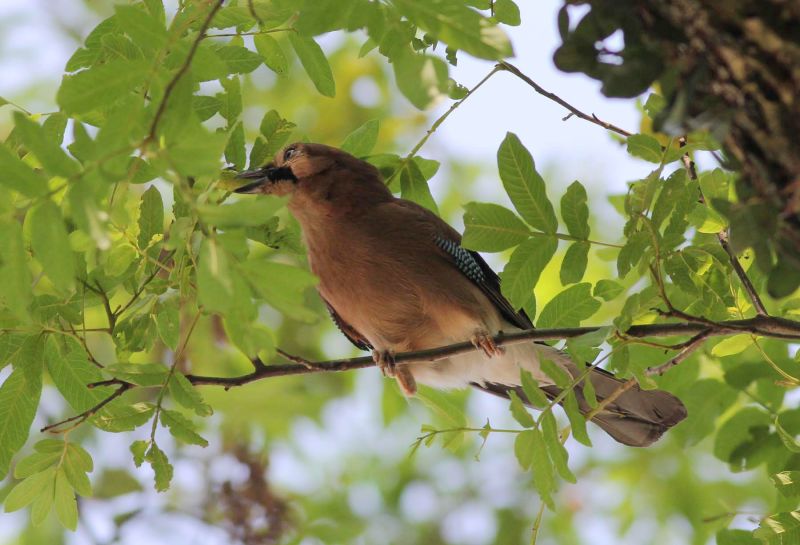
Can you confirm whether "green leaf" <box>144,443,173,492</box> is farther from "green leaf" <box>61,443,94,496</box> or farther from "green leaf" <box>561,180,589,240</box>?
"green leaf" <box>561,180,589,240</box>

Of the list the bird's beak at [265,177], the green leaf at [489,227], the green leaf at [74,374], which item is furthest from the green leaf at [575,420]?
the bird's beak at [265,177]

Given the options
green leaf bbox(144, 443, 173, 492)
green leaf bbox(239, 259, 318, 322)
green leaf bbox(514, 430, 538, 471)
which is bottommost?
green leaf bbox(144, 443, 173, 492)

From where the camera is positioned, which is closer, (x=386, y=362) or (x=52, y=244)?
(x=52, y=244)

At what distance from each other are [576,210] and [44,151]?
6.65 feet

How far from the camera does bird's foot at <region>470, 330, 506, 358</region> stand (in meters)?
5.16

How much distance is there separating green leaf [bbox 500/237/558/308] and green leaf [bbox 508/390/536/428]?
2.00 feet

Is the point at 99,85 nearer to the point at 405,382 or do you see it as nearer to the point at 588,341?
the point at 588,341

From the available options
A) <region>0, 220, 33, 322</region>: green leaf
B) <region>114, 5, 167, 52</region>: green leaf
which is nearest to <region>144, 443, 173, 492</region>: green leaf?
<region>0, 220, 33, 322</region>: green leaf

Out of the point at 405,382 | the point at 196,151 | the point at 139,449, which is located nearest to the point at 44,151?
the point at 196,151

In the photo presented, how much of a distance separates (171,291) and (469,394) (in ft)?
16.3

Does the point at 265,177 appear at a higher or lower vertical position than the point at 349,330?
higher

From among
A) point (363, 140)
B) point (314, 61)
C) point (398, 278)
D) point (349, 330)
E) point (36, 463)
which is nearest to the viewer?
point (36, 463)

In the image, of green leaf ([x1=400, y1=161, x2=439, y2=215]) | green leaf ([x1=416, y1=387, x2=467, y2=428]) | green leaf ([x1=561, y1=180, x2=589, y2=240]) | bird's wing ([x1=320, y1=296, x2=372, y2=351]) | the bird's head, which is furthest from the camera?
bird's wing ([x1=320, y1=296, x2=372, y2=351])

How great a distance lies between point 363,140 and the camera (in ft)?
15.3
